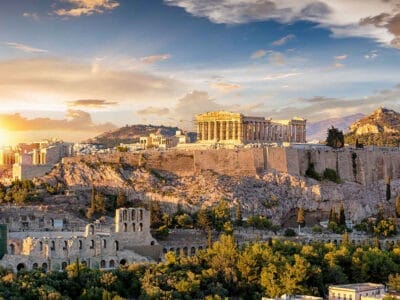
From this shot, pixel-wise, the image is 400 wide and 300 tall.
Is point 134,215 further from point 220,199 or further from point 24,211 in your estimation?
point 220,199

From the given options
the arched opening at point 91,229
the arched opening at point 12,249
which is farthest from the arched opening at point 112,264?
the arched opening at point 12,249

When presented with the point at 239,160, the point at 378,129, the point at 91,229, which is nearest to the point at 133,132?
the point at 378,129

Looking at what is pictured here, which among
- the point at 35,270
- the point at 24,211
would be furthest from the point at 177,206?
the point at 35,270

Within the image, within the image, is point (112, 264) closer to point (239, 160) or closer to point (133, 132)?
point (239, 160)

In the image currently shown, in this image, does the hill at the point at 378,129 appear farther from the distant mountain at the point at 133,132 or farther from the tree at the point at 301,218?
the tree at the point at 301,218

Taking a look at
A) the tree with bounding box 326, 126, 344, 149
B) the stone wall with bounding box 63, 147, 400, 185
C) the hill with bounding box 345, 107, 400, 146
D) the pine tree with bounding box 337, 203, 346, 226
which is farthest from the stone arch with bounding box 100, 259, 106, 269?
the hill with bounding box 345, 107, 400, 146

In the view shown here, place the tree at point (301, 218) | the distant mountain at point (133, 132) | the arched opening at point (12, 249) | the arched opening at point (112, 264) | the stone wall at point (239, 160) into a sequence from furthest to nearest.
Result: the distant mountain at point (133, 132) < the stone wall at point (239, 160) < the tree at point (301, 218) < the arched opening at point (112, 264) < the arched opening at point (12, 249)

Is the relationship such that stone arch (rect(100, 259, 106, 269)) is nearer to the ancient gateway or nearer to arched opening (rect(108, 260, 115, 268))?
arched opening (rect(108, 260, 115, 268))
